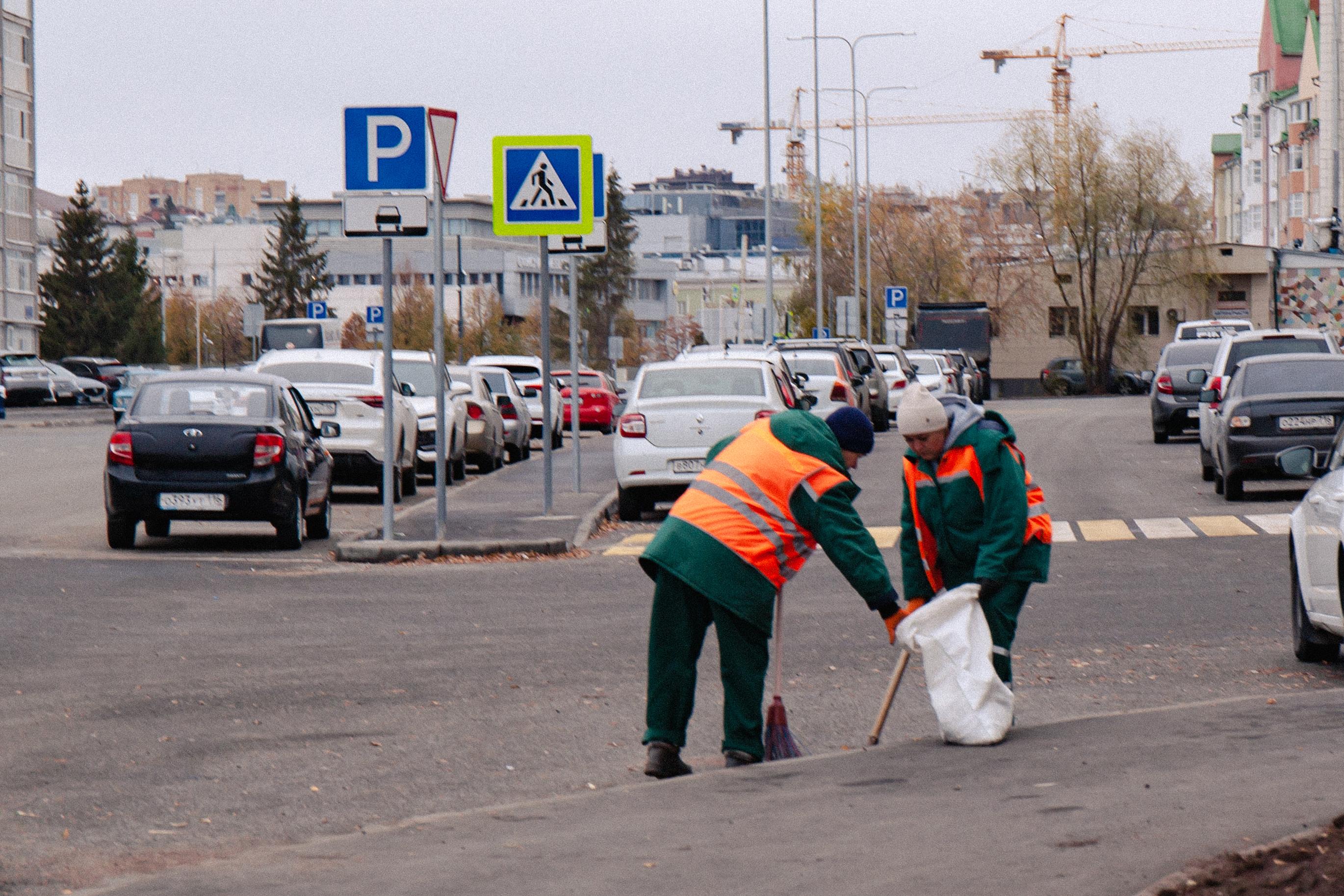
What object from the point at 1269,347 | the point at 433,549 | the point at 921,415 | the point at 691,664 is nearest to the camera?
the point at 921,415

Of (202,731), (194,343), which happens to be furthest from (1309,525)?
(194,343)

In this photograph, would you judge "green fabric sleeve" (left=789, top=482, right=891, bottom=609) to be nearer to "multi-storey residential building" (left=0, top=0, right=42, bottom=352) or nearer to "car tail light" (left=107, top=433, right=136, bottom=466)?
"car tail light" (left=107, top=433, right=136, bottom=466)

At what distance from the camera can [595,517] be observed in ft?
65.1

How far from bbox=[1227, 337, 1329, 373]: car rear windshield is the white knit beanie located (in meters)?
20.5

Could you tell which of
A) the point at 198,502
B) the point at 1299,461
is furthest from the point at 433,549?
the point at 1299,461

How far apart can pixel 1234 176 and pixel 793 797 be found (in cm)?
14081

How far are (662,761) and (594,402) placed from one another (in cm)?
3972

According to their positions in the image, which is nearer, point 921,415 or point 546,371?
point 921,415

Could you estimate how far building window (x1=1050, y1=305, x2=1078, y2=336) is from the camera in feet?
285

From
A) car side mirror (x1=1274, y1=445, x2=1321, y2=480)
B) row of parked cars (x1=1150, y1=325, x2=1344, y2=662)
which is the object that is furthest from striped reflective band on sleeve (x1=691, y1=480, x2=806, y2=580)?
car side mirror (x1=1274, y1=445, x2=1321, y2=480)

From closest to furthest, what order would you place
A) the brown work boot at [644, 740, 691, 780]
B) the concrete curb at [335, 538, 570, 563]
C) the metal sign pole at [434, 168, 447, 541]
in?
the brown work boot at [644, 740, 691, 780] < the metal sign pole at [434, 168, 447, 541] < the concrete curb at [335, 538, 570, 563]

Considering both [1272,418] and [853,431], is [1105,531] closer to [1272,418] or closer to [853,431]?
[1272,418]

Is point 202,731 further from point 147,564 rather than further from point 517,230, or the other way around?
point 517,230

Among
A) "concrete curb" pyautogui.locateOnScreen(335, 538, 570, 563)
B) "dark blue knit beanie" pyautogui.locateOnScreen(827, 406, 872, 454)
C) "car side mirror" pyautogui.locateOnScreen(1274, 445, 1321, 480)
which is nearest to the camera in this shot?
"dark blue knit beanie" pyautogui.locateOnScreen(827, 406, 872, 454)
